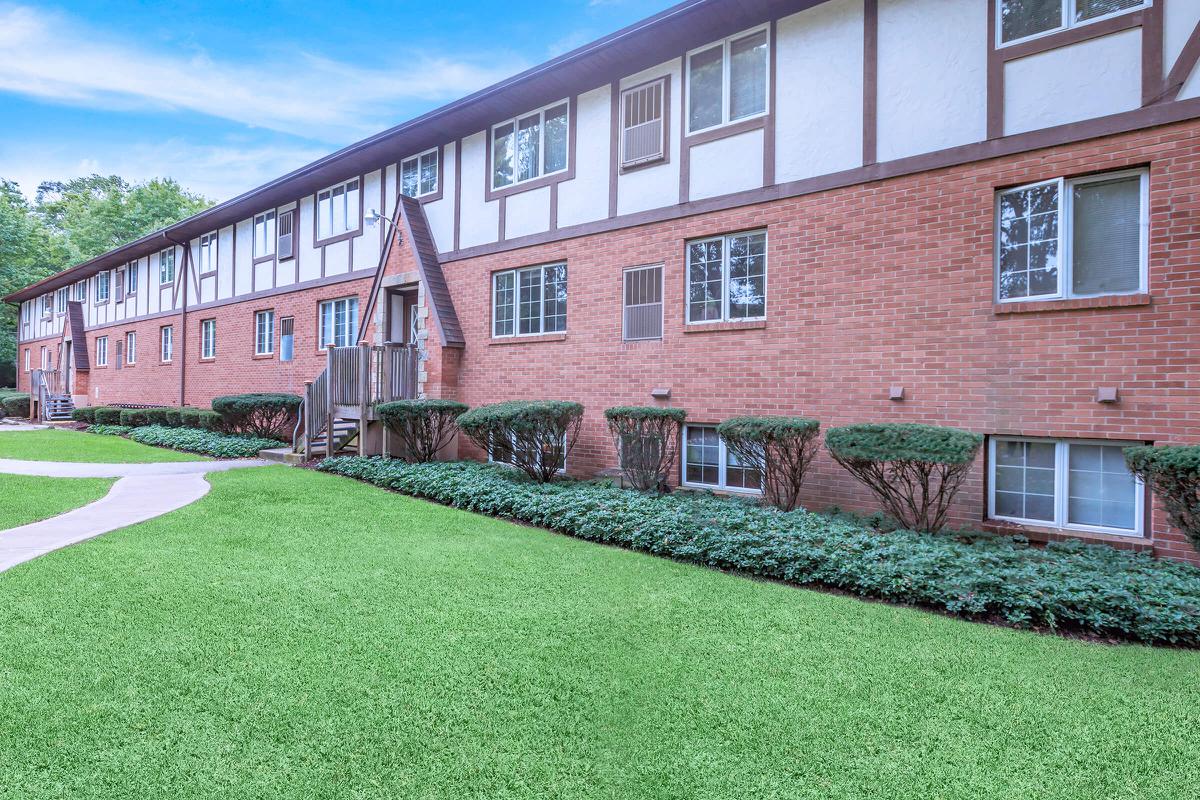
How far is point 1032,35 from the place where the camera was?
6.79 meters

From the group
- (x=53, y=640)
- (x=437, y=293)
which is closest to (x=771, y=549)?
(x=53, y=640)

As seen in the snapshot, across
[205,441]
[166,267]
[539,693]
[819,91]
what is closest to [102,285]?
[166,267]

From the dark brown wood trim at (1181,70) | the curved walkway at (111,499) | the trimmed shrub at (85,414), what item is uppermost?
the dark brown wood trim at (1181,70)

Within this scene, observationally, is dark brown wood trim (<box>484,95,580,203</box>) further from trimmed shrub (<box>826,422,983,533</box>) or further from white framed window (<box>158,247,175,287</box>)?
white framed window (<box>158,247,175,287</box>)

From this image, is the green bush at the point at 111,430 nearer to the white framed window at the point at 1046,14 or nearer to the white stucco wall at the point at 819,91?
the white stucco wall at the point at 819,91

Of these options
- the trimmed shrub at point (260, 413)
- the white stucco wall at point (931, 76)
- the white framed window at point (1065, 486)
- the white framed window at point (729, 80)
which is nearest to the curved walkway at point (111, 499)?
the trimmed shrub at point (260, 413)

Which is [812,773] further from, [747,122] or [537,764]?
[747,122]

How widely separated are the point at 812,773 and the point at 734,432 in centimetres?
527

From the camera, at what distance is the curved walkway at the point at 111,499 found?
618 centimetres

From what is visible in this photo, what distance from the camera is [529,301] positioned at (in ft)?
37.8

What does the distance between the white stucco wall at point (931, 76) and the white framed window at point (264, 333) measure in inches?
640

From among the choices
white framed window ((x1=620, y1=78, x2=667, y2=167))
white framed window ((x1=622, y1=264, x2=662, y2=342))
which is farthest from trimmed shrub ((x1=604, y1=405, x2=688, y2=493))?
white framed window ((x1=620, y1=78, x2=667, y2=167))

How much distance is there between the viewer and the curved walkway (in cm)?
618

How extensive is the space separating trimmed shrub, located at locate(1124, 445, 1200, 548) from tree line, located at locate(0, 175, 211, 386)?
1856 inches
